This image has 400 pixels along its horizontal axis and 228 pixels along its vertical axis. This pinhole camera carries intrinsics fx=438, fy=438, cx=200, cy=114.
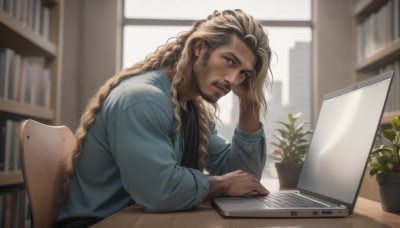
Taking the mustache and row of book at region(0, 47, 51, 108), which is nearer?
the mustache

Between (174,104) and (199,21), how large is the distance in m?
0.42

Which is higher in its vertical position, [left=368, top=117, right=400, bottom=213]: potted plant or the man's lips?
the man's lips

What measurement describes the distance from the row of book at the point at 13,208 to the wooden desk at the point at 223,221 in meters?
1.48

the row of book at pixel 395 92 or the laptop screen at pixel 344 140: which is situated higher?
the row of book at pixel 395 92

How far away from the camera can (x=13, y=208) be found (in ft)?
7.25

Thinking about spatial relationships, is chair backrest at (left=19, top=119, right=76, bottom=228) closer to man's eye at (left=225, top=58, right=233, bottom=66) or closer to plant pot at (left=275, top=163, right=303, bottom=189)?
man's eye at (left=225, top=58, right=233, bottom=66)

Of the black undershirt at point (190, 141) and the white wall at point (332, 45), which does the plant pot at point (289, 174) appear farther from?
the white wall at point (332, 45)

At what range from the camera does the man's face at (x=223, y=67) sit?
49.3 inches

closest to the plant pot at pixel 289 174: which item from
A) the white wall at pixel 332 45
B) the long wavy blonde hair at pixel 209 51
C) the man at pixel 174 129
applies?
the man at pixel 174 129

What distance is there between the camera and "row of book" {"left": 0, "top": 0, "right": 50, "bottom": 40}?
2.10 metres

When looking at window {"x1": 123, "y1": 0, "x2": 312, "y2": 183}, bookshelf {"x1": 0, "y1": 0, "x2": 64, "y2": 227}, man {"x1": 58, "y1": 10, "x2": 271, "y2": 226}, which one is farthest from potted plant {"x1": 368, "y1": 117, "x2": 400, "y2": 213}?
window {"x1": 123, "y1": 0, "x2": 312, "y2": 183}

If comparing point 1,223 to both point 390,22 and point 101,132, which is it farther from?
point 390,22

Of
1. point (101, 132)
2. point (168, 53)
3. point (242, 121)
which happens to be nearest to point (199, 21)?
point (168, 53)

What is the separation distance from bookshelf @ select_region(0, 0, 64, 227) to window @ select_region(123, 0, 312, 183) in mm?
879
